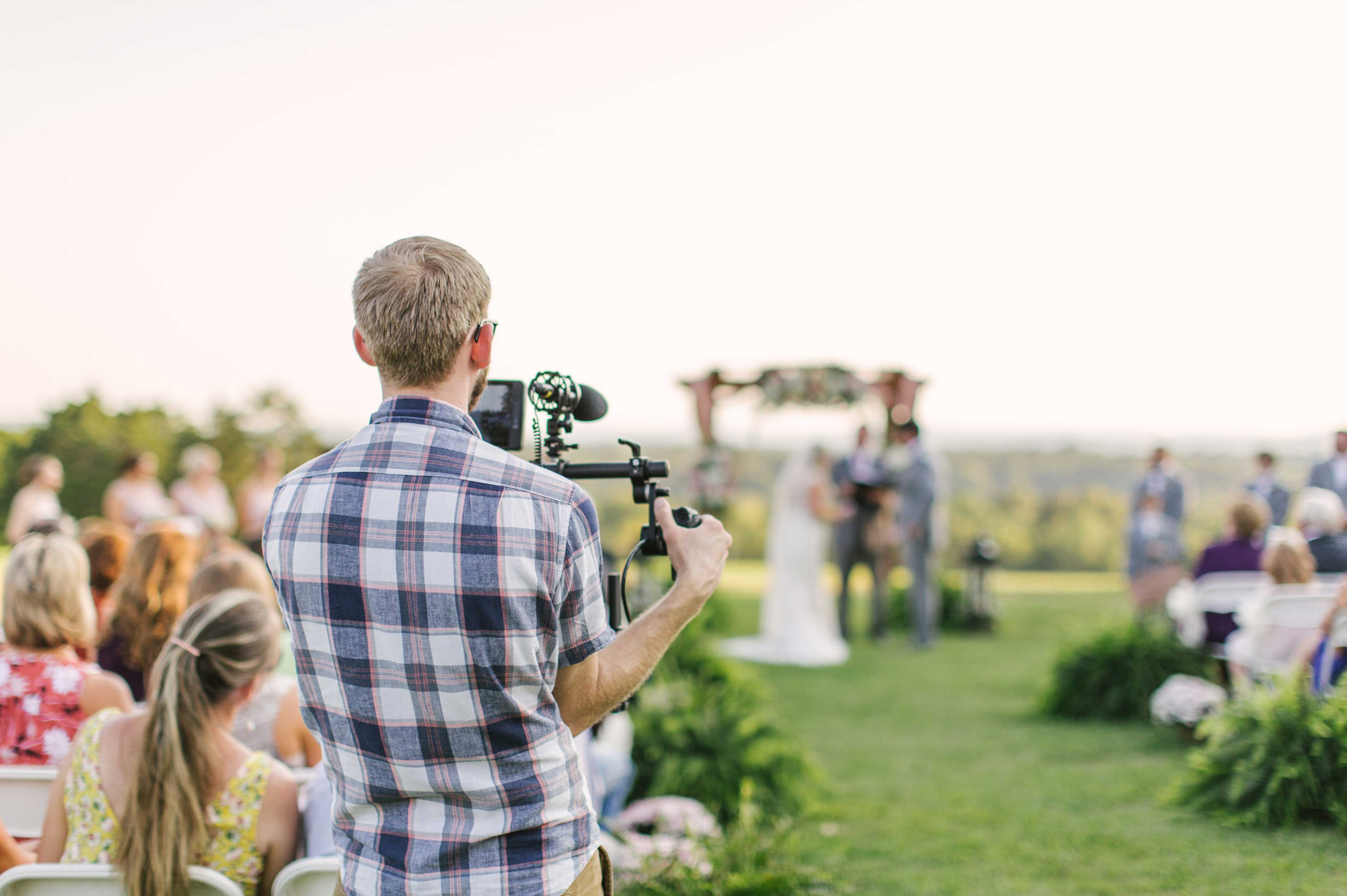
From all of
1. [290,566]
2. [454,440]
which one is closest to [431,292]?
[454,440]

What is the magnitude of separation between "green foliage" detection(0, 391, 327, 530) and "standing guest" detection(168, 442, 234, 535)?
1.35 m

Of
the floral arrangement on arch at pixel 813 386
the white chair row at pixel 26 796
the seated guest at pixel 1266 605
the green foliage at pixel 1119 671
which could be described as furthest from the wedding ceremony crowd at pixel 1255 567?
the white chair row at pixel 26 796

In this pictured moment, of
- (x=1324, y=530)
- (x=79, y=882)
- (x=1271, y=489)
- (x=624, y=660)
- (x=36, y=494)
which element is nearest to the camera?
(x=624, y=660)

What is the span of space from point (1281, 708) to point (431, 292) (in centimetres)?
386

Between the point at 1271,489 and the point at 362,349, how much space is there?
450 inches

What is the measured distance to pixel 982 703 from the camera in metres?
7.62

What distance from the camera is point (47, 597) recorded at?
117 inches

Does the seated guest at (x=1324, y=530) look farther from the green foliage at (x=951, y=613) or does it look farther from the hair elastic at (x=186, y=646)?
the hair elastic at (x=186, y=646)

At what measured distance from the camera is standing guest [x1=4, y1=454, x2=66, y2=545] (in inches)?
309

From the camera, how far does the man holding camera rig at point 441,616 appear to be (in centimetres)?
142

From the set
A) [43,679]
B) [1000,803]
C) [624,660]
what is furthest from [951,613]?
[624,660]

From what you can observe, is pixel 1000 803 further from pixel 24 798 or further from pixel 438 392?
pixel 438 392

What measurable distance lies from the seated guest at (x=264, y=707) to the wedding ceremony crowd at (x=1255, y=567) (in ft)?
12.3

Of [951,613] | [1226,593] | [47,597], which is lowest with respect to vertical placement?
[951,613]
